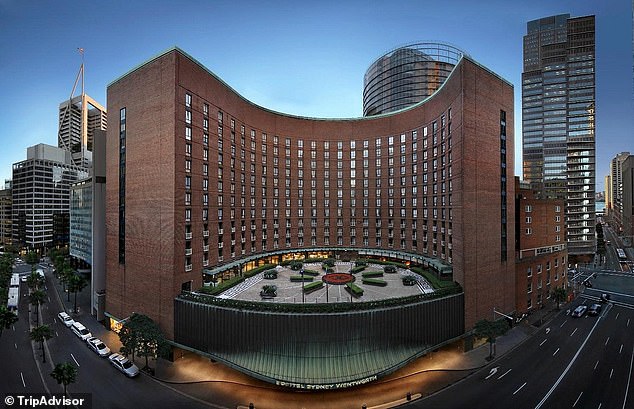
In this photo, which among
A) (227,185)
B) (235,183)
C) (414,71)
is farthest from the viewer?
(414,71)

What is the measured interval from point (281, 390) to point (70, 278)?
57.9 metres

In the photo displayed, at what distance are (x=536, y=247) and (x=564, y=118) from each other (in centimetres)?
9831

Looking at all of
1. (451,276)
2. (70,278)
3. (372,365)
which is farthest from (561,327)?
(70,278)

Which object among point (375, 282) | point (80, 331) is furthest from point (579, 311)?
point (80, 331)

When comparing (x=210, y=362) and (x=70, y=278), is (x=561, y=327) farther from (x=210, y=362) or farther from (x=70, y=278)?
(x=70, y=278)

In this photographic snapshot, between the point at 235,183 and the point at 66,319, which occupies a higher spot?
the point at 235,183

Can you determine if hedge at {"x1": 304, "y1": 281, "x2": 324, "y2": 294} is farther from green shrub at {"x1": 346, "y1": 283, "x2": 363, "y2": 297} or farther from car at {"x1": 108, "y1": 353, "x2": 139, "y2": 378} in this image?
car at {"x1": 108, "y1": 353, "x2": 139, "y2": 378}

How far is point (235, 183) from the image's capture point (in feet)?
210

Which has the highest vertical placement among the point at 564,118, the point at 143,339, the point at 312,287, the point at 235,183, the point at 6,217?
the point at 564,118

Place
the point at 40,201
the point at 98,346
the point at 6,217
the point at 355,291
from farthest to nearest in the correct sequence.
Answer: the point at 6,217 → the point at 40,201 → the point at 355,291 → the point at 98,346

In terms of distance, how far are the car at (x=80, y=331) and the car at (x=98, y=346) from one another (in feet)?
6.50

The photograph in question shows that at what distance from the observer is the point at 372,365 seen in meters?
36.8

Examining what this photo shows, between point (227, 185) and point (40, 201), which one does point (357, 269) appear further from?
point (40, 201)

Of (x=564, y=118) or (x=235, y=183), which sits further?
(x=564, y=118)
